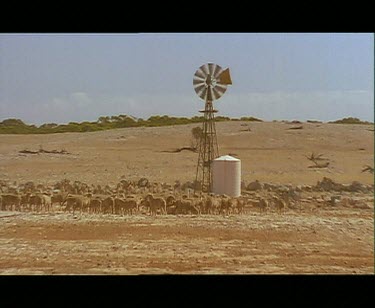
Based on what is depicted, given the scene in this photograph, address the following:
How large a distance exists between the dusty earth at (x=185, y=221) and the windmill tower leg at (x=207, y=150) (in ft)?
1.11

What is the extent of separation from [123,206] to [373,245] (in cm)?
404

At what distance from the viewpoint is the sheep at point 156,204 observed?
10617 mm

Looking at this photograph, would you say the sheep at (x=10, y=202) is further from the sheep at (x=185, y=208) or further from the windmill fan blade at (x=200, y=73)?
the windmill fan blade at (x=200, y=73)

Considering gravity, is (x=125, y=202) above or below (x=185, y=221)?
above

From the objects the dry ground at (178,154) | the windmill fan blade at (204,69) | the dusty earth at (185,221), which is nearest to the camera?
the dusty earth at (185,221)

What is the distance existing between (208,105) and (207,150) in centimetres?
141

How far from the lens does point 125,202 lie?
10.8 m

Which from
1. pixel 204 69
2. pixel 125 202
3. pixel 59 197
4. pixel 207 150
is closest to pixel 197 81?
pixel 204 69

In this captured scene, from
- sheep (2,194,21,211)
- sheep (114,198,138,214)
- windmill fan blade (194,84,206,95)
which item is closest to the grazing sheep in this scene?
sheep (2,194,21,211)

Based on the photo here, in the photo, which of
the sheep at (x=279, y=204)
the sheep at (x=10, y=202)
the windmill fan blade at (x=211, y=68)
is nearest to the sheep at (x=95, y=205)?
the sheep at (x=10, y=202)

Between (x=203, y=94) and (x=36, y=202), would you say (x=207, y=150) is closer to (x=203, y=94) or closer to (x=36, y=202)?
(x=203, y=94)
